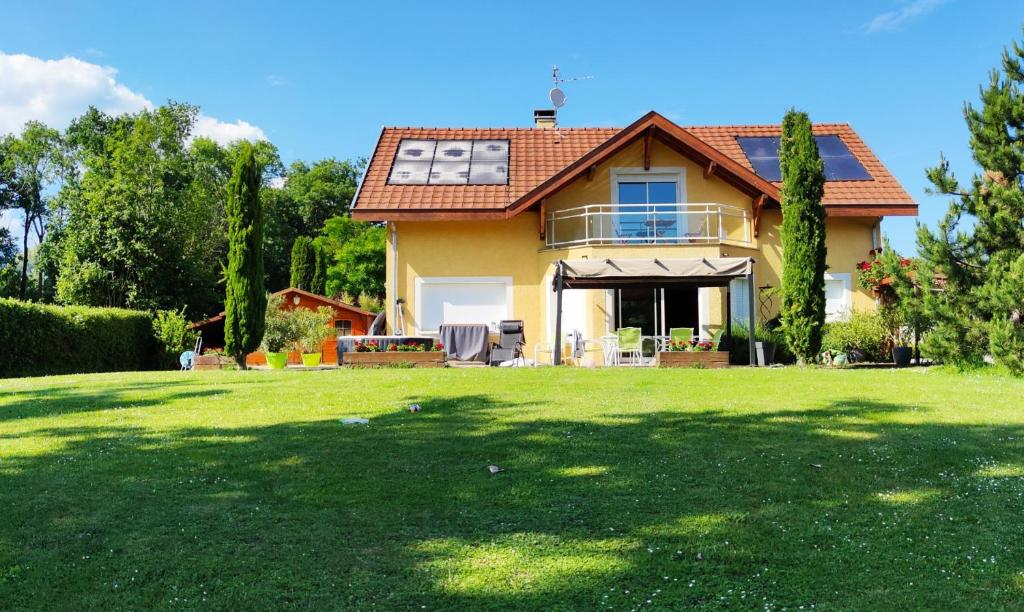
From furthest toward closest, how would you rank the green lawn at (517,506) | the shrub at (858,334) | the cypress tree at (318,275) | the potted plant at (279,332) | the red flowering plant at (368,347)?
the cypress tree at (318,275) < the potted plant at (279,332) < the shrub at (858,334) < the red flowering plant at (368,347) < the green lawn at (517,506)

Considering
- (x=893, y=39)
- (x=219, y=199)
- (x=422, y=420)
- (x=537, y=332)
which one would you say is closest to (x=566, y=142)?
→ (x=537, y=332)

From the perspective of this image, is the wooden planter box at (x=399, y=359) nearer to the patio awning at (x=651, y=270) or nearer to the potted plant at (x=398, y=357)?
the potted plant at (x=398, y=357)

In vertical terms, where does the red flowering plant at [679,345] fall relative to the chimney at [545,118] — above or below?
below

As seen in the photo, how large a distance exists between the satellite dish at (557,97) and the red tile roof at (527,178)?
1352mm

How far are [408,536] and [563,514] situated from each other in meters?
0.96

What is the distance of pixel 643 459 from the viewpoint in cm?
575

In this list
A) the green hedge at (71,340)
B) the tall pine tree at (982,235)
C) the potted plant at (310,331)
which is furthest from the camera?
the potted plant at (310,331)

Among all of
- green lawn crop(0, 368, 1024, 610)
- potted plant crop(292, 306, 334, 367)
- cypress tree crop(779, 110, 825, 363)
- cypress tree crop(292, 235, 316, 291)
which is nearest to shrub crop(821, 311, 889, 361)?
cypress tree crop(779, 110, 825, 363)

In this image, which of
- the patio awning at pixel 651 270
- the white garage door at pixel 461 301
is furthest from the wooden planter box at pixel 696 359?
the white garage door at pixel 461 301

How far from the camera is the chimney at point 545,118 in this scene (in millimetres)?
26250

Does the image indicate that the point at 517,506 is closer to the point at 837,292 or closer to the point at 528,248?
the point at 528,248

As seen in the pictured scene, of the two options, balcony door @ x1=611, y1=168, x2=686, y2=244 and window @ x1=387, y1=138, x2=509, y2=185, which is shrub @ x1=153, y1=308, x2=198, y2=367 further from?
balcony door @ x1=611, y1=168, x2=686, y2=244

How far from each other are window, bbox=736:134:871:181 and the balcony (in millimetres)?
1972

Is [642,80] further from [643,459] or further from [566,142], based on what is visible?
[643,459]
